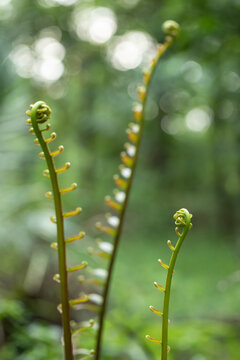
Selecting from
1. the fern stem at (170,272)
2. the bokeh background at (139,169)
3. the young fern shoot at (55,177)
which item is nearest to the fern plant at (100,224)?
the young fern shoot at (55,177)

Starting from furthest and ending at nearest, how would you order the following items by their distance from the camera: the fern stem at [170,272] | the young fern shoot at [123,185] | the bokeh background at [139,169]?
the bokeh background at [139,169] < the young fern shoot at [123,185] < the fern stem at [170,272]

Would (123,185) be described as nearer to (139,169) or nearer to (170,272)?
(170,272)

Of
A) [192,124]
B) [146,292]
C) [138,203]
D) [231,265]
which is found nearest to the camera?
[146,292]

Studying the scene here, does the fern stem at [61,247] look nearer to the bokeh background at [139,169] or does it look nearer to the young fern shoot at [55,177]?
the young fern shoot at [55,177]

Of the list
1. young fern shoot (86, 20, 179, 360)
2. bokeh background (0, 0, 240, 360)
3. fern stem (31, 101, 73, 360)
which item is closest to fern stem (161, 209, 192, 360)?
fern stem (31, 101, 73, 360)

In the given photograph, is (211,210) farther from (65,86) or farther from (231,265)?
(65,86)

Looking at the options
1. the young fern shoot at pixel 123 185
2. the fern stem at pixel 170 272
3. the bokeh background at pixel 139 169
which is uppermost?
the bokeh background at pixel 139 169

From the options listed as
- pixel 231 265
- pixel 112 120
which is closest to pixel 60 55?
pixel 112 120

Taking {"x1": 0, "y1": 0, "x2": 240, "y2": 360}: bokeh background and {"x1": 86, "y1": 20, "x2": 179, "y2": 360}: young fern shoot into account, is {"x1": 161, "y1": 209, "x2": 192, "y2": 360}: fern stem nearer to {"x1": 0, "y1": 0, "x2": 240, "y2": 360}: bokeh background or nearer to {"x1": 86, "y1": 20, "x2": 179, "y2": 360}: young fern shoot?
{"x1": 86, "y1": 20, "x2": 179, "y2": 360}: young fern shoot
